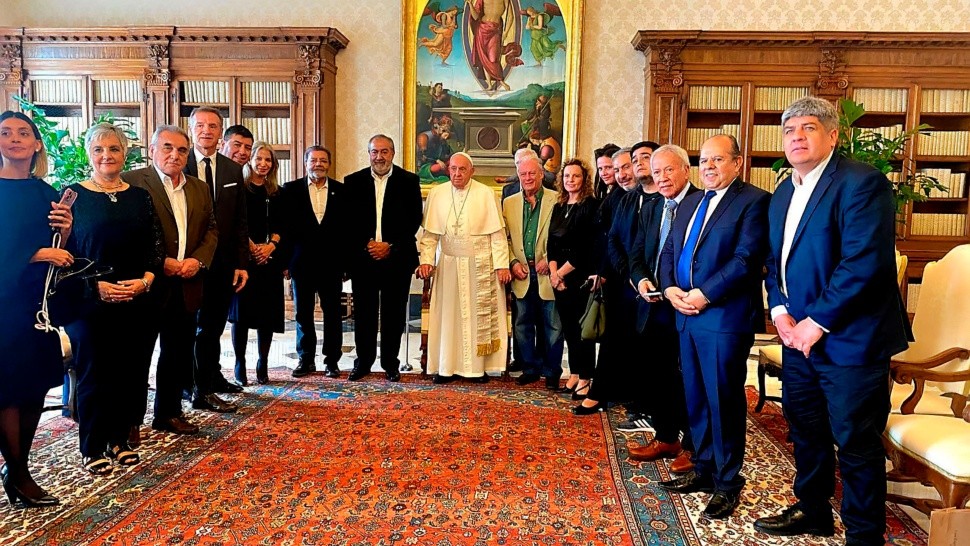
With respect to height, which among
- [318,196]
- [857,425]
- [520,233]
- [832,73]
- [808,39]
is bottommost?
[857,425]

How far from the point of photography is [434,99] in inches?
294

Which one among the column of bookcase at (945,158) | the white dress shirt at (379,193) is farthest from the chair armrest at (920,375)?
the column of bookcase at (945,158)

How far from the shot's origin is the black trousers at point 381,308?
15.8 feet

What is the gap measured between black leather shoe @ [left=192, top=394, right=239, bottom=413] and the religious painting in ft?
13.0

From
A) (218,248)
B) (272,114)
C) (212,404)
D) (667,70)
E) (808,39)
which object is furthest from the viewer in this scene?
(272,114)

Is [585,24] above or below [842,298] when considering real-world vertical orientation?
above

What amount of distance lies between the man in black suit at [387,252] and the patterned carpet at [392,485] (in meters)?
0.78

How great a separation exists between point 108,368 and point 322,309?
76.6 inches

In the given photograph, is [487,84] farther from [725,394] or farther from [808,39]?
[725,394]

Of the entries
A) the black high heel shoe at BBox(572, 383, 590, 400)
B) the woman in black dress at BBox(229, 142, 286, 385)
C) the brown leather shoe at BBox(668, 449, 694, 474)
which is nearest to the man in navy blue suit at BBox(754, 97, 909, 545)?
the brown leather shoe at BBox(668, 449, 694, 474)

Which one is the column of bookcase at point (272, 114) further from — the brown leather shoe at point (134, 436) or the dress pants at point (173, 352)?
the brown leather shoe at point (134, 436)

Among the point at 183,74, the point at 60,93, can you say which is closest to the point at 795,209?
the point at 183,74

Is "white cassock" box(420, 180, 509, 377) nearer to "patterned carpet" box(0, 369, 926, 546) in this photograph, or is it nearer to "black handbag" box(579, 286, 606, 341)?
"patterned carpet" box(0, 369, 926, 546)

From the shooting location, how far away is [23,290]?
259 cm
